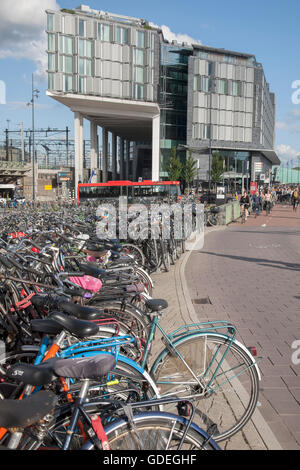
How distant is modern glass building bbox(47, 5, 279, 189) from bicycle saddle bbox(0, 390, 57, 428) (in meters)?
43.2

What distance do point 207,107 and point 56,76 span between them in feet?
72.0

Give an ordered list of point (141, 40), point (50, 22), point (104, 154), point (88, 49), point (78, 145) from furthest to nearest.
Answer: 1. point (104, 154)
2. point (141, 40)
3. point (78, 145)
4. point (88, 49)
5. point (50, 22)

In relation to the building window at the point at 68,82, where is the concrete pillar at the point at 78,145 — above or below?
below

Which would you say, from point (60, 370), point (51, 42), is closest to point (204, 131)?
point (51, 42)

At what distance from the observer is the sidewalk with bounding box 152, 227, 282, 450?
2.94 metres

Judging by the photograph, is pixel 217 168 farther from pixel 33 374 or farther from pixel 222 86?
pixel 33 374

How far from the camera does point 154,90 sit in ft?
172

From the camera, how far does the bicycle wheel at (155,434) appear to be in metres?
1.85

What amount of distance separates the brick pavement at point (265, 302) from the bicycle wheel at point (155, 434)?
133cm

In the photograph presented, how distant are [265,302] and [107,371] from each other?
16.6ft

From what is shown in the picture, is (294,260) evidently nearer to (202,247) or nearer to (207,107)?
(202,247)

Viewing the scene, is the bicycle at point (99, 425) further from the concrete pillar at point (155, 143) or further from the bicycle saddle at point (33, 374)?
the concrete pillar at point (155, 143)

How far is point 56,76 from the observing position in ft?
158

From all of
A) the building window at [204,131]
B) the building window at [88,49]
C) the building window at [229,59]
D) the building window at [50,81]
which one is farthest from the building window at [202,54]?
the building window at [50,81]
